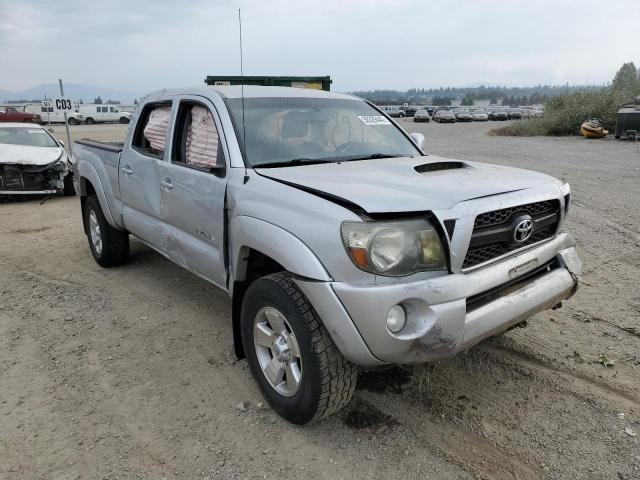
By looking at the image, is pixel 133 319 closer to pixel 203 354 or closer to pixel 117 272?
pixel 203 354

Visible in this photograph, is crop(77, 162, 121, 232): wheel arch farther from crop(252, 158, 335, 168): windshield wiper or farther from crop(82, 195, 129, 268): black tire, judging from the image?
crop(252, 158, 335, 168): windshield wiper

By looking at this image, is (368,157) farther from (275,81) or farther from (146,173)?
(275,81)

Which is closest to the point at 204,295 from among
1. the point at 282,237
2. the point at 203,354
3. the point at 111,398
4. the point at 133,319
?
the point at 133,319

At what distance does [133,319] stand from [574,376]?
11.3 feet

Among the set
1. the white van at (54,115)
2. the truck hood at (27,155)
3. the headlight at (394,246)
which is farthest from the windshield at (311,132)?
the white van at (54,115)

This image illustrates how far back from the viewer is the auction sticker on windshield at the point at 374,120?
162 inches

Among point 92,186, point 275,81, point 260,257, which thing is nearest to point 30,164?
point 275,81

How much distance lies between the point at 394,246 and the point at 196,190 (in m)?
1.71

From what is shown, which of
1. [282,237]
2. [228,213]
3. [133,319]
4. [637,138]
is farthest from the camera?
[637,138]

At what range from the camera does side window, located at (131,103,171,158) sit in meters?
4.29

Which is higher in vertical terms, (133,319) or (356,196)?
(356,196)

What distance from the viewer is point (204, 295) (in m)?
4.96

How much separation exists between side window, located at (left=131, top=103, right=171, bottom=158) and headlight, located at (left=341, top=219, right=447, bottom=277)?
237 cm

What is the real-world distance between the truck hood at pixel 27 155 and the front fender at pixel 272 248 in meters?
8.72
